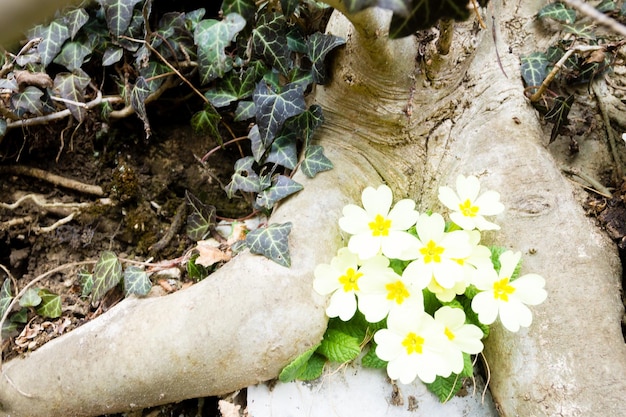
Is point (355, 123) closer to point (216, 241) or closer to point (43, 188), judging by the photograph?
point (216, 241)

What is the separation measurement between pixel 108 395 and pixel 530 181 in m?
1.36

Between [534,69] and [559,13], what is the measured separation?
0.22 metres

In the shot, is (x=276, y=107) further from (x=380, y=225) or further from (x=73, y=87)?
(x=73, y=87)

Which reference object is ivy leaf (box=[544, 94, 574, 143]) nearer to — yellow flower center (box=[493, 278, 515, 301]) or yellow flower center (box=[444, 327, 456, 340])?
yellow flower center (box=[493, 278, 515, 301])

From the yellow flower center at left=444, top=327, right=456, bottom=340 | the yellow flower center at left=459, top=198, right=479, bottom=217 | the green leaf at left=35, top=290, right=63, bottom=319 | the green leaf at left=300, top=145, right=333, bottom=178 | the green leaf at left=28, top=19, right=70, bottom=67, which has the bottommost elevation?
the green leaf at left=35, top=290, right=63, bottom=319

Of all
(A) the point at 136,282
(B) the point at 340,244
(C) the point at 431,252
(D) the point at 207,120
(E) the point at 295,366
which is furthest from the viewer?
(D) the point at 207,120

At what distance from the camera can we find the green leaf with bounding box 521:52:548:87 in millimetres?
1544

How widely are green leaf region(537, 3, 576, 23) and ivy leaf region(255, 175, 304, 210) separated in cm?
99

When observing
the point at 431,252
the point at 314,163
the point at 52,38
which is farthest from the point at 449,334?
the point at 52,38

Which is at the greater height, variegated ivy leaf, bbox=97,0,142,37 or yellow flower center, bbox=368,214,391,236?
variegated ivy leaf, bbox=97,0,142,37

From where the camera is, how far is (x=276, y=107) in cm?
154

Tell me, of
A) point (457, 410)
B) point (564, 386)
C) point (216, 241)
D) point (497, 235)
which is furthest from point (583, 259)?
point (216, 241)

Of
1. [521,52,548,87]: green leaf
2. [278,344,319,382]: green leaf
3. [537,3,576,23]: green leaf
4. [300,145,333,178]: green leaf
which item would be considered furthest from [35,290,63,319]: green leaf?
[537,3,576,23]: green leaf

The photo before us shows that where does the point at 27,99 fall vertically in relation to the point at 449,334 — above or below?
above
